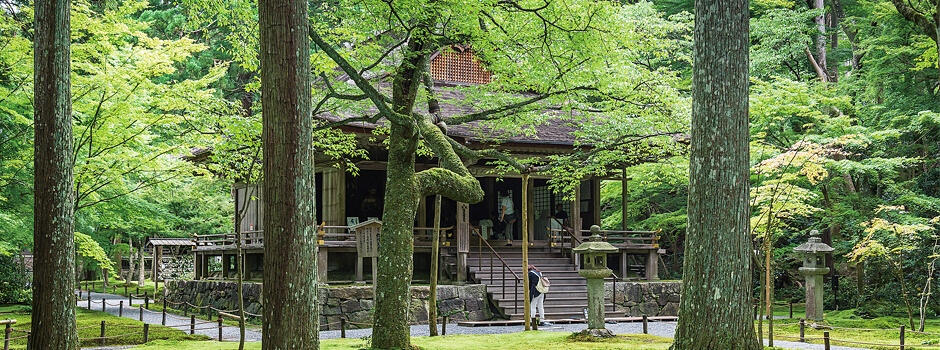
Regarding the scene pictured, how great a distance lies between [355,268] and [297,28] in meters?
11.4

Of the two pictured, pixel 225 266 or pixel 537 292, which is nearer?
pixel 537 292

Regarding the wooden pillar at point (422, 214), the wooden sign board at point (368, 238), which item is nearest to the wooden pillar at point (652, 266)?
the wooden pillar at point (422, 214)

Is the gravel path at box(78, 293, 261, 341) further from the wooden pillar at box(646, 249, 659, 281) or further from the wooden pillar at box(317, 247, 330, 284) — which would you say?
the wooden pillar at box(646, 249, 659, 281)

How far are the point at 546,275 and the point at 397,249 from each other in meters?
8.85

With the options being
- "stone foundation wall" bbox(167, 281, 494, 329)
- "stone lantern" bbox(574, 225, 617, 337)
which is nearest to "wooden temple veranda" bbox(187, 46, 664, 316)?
"stone foundation wall" bbox(167, 281, 494, 329)

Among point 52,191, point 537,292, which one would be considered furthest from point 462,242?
point 52,191

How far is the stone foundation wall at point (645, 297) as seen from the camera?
17.0 meters

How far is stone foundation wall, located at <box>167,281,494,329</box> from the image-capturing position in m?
14.7

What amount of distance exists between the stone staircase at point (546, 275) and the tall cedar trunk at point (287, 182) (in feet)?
30.1

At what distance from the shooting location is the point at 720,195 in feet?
22.9

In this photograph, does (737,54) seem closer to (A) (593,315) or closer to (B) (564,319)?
(A) (593,315)

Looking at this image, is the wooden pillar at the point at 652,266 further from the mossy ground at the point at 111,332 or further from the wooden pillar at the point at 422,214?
the mossy ground at the point at 111,332

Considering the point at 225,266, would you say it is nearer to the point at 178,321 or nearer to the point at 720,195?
the point at 178,321

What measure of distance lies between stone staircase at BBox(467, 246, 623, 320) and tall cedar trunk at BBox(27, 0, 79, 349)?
345 inches
